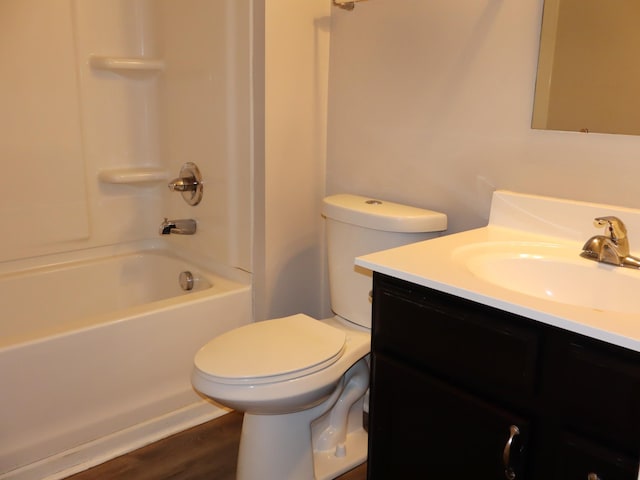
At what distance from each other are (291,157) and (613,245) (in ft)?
3.75

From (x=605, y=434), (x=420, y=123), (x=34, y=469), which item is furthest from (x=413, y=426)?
(x=34, y=469)

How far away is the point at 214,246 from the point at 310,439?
0.87 metres

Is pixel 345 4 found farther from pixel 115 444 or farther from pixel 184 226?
pixel 115 444

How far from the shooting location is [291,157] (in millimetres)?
2146

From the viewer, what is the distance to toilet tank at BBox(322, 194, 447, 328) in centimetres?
175

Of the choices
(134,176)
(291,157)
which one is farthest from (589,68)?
(134,176)

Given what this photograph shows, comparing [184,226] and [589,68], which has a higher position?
[589,68]

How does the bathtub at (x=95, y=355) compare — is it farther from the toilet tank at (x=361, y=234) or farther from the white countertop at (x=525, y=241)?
the white countertop at (x=525, y=241)

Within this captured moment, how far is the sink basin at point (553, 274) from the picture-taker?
1.30m

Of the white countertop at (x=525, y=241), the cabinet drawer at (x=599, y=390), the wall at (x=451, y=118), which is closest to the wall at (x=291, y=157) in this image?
the wall at (x=451, y=118)

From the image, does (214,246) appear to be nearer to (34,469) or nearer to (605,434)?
(34,469)

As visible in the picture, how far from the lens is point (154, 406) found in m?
2.06

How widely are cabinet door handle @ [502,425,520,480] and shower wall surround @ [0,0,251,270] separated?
1.28 meters

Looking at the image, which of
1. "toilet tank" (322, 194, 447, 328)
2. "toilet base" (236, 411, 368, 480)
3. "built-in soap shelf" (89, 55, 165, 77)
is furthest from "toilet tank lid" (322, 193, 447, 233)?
"built-in soap shelf" (89, 55, 165, 77)
